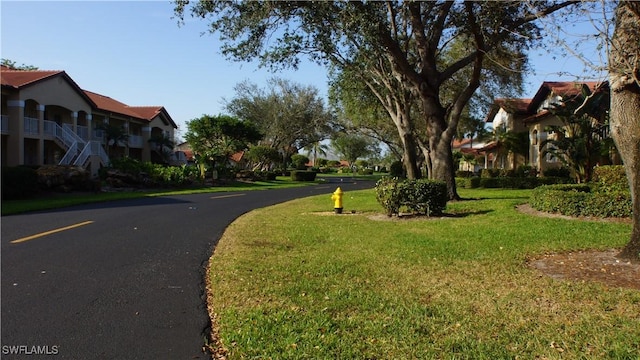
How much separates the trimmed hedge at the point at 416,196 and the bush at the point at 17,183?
14.9m

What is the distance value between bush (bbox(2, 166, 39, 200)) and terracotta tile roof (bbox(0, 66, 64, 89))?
384 inches

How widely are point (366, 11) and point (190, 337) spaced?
12719 millimetres

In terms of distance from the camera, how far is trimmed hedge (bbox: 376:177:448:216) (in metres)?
12.5

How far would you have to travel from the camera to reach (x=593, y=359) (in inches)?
147

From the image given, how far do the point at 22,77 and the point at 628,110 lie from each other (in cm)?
3169

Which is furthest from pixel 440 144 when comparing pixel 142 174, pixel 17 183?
pixel 142 174

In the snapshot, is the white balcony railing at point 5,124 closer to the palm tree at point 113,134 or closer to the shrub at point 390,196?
the palm tree at point 113,134

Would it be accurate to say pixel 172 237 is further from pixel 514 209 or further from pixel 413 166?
pixel 413 166

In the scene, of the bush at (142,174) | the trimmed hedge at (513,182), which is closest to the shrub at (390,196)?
the trimmed hedge at (513,182)

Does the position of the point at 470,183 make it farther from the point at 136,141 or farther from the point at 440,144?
the point at 136,141

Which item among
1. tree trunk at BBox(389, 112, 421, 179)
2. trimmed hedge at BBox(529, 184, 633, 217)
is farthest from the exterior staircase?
trimmed hedge at BBox(529, 184, 633, 217)

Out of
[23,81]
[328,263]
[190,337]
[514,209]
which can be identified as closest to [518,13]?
[514,209]

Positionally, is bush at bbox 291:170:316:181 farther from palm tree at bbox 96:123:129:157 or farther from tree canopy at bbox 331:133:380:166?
tree canopy at bbox 331:133:380:166

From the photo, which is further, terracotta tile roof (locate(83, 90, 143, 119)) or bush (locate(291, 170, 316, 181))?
bush (locate(291, 170, 316, 181))
